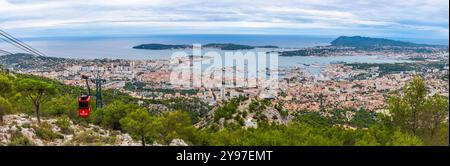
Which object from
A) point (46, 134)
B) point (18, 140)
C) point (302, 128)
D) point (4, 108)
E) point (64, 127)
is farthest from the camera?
point (4, 108)

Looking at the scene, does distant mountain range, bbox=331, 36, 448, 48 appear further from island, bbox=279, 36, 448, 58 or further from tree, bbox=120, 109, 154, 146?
tree, bbox=120, 109, 154, 146

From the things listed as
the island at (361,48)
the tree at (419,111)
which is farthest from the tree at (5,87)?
the island at (361,48)

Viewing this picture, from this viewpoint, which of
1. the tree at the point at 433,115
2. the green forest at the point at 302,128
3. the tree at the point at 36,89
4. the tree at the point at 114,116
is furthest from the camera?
the tree at the point at 114,116

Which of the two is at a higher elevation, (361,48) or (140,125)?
(361,48)

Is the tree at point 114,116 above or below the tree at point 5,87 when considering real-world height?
below

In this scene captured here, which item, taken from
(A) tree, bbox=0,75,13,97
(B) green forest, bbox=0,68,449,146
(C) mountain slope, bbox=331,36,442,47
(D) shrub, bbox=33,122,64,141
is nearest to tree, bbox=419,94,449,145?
(B) green forest, bbox=0,68,449,146

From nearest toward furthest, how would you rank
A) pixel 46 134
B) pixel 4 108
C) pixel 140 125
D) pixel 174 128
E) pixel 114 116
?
1. pixel 46 134
2. pixel 140 125
3. pixel 4 108
4. pixel 174 128
5. pixel 114 116

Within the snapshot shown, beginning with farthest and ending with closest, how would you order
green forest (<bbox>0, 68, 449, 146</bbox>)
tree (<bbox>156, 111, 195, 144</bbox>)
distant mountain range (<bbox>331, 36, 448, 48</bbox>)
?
distant mountain range (<bbox>331, 36, 448, 48</bbox>), tree (<bbox>156, 111, 195, 144</bbox>), green forest (<bbox>0, 68, 449, 146</bbox>)

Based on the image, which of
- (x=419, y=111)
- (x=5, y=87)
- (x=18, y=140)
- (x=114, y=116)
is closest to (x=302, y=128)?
(x=419, y=111)

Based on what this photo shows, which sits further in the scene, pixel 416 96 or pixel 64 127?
pixel 416 96

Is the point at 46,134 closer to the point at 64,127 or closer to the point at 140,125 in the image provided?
the point at 64,127

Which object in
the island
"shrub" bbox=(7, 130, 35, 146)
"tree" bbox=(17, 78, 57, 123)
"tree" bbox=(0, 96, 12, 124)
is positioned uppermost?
the island

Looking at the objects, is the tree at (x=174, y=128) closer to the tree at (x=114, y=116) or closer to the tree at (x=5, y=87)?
the tree at (x=114, y=116)
